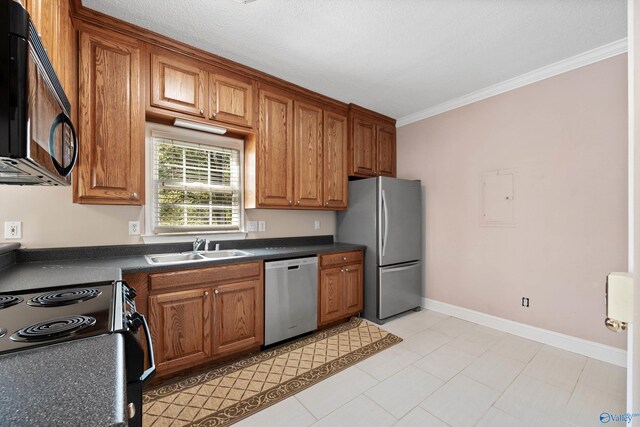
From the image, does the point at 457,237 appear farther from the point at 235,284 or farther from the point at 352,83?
the point at 235,284

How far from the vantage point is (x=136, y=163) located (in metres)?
2.09

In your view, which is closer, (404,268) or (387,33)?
(387,33)

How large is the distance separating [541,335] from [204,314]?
308cm

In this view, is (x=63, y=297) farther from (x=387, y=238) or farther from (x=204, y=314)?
(x=387, y=238)

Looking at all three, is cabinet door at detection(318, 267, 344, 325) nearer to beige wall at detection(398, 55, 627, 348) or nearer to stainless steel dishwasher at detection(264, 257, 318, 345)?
stainless steel dishwasher at detection(264, 257, 318, 345)

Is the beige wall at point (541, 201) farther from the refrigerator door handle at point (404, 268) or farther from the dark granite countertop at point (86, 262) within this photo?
the dark granite countertop at point (86, 262)

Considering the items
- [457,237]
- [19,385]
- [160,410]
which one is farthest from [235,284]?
[457,237]

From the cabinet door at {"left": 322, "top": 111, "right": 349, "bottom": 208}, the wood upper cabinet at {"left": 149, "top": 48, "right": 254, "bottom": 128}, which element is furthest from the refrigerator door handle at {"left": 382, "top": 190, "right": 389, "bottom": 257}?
the wood upper cabinet at {"left": 149, "top": 48, "right": 254, "bottom": 128}

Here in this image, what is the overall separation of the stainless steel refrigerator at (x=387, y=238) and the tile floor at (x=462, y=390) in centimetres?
64

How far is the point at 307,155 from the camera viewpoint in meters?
3.06

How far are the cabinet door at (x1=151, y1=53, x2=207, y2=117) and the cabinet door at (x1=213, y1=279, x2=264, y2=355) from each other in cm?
151

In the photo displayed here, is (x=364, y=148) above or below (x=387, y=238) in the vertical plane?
above

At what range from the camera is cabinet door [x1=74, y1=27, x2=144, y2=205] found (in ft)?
6.20

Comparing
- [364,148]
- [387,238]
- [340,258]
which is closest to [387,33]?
[364,148]
